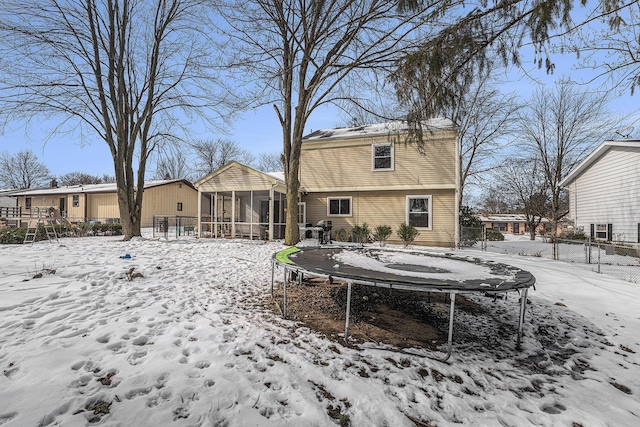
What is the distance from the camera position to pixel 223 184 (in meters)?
13.7

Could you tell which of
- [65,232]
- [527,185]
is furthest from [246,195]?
[527,185]

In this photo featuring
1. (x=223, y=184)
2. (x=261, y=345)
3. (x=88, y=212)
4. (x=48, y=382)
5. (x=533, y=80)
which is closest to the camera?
(x=48, y=382)

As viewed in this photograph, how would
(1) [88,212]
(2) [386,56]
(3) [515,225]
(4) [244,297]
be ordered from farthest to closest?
1. (3) [515,225]
2. (1) [88,212]
3. (2) [386,56]
4. (4) [244,297]

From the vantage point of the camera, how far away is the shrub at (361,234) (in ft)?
44.2

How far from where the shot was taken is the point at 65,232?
12.9m

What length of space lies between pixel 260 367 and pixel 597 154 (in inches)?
763

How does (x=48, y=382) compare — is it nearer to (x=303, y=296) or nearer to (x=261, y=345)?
(x=261, y=345)

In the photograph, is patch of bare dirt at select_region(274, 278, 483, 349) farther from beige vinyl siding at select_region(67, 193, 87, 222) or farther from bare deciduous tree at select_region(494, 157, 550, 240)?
beige vinyl siding at select_region(67, 193, 87, 222)

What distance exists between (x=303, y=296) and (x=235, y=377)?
2.53 m

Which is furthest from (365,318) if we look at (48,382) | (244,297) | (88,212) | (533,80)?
(88,212)

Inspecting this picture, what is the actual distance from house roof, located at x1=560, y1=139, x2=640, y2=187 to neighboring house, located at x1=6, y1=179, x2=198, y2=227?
2746 cm

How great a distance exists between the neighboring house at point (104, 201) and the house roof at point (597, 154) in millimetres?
27459

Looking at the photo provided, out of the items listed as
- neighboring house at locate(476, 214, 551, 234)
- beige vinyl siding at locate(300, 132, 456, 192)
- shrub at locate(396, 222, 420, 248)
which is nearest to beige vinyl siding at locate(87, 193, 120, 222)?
beige vinyl siding at locate(300, 132, 456, 192)

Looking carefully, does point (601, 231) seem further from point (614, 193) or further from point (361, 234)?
point (361, 234)
